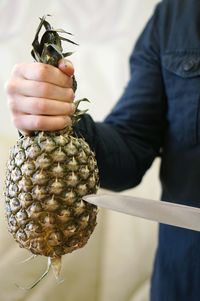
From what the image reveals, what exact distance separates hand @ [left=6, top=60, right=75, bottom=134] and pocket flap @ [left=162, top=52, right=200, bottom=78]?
339 mm

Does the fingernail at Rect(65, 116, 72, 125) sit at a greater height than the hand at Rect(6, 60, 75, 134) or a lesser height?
lesser

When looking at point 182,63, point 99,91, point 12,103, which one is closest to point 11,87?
point 12,103

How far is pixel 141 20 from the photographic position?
137 cm

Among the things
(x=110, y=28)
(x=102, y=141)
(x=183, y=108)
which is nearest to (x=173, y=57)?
(x=183, y=108)

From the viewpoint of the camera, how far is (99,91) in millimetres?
1359

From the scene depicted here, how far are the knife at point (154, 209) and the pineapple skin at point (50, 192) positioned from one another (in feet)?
0.09

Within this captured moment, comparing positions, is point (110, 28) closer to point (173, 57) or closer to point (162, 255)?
point (173, 57)

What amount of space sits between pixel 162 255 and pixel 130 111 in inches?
11.5

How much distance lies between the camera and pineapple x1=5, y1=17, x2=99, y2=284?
0.55m

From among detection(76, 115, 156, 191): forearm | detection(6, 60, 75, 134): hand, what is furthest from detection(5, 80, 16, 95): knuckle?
detection(76, 115, 156, 191): forearm

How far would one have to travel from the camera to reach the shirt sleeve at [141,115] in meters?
0.86

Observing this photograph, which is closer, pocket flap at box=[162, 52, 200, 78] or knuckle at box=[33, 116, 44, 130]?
knuckle at box=[33, 116, 44, 130]

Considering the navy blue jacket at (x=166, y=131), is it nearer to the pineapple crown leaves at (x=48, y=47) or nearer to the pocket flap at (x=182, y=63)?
the pocket flap at (x=182, y=63)

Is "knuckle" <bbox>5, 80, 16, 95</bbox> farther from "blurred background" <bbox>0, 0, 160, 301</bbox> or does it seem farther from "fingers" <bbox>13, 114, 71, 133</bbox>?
"blurred background" <bbox>0, 0, 160, 301</bbox>
